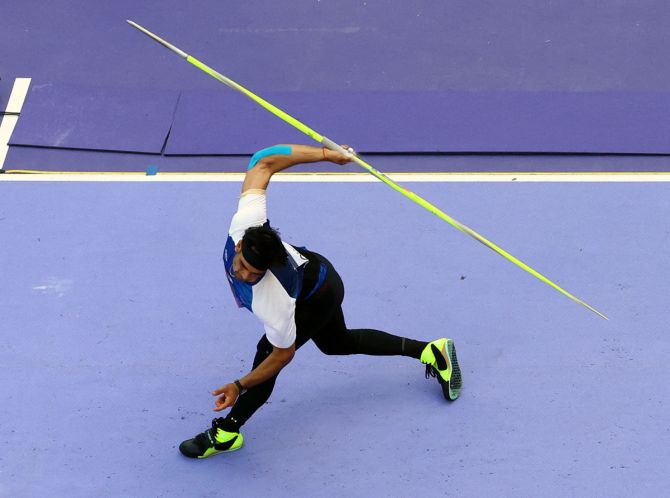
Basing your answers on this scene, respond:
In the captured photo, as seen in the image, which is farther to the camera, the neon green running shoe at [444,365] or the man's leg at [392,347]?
the neon green running shoe at [444,365]

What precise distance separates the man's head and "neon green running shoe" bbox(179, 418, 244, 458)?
0.95 m

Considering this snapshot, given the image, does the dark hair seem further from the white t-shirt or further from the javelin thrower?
the white t-shirt

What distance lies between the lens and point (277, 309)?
3842 millimetres

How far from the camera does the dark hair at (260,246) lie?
3.67m

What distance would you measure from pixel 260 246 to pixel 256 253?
3 centimetres

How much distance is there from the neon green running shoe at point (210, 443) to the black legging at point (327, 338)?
0.09m

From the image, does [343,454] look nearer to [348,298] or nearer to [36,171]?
[348,298]

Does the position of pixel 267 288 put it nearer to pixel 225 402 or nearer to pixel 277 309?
pixel 277 309
